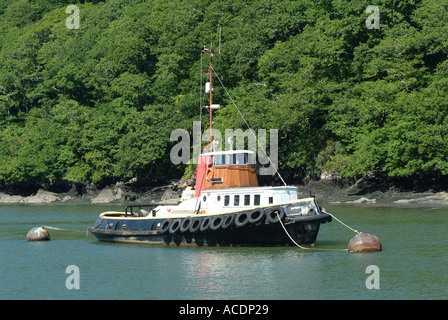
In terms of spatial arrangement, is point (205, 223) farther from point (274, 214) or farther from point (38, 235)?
point (38, 235)

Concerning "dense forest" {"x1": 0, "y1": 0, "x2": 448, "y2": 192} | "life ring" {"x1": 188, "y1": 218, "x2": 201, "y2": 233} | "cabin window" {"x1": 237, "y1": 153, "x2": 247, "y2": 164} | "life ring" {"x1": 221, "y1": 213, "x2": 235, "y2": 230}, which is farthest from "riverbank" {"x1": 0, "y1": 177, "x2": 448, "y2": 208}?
"life ring" {"x1": 221, "y1": 213, "x2": 235, "y2": 230}

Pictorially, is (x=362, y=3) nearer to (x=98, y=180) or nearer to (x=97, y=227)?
(x=98, y=180)

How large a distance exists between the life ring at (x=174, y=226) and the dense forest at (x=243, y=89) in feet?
86.3

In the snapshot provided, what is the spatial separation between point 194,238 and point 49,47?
7127 cm

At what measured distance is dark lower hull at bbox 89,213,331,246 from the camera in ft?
97.4

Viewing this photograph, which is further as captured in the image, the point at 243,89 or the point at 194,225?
the point at 243,89

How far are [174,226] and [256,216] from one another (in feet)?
14.8

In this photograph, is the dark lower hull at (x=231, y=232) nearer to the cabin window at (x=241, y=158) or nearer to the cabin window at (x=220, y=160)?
the cabin window at (x=220, y=160)

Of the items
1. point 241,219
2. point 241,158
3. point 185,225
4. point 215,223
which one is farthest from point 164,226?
point 241,158

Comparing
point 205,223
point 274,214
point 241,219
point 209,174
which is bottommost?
point 205,223

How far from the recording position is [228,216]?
30422 millimetres

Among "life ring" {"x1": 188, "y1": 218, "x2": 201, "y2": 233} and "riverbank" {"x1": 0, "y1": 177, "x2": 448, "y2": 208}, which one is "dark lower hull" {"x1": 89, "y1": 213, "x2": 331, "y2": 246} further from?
"riverbank" {"x1": 0, "y1": 177, "x2": 448, "y2": 208}

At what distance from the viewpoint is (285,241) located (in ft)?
99.7

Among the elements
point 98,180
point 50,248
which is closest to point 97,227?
point 50,248
